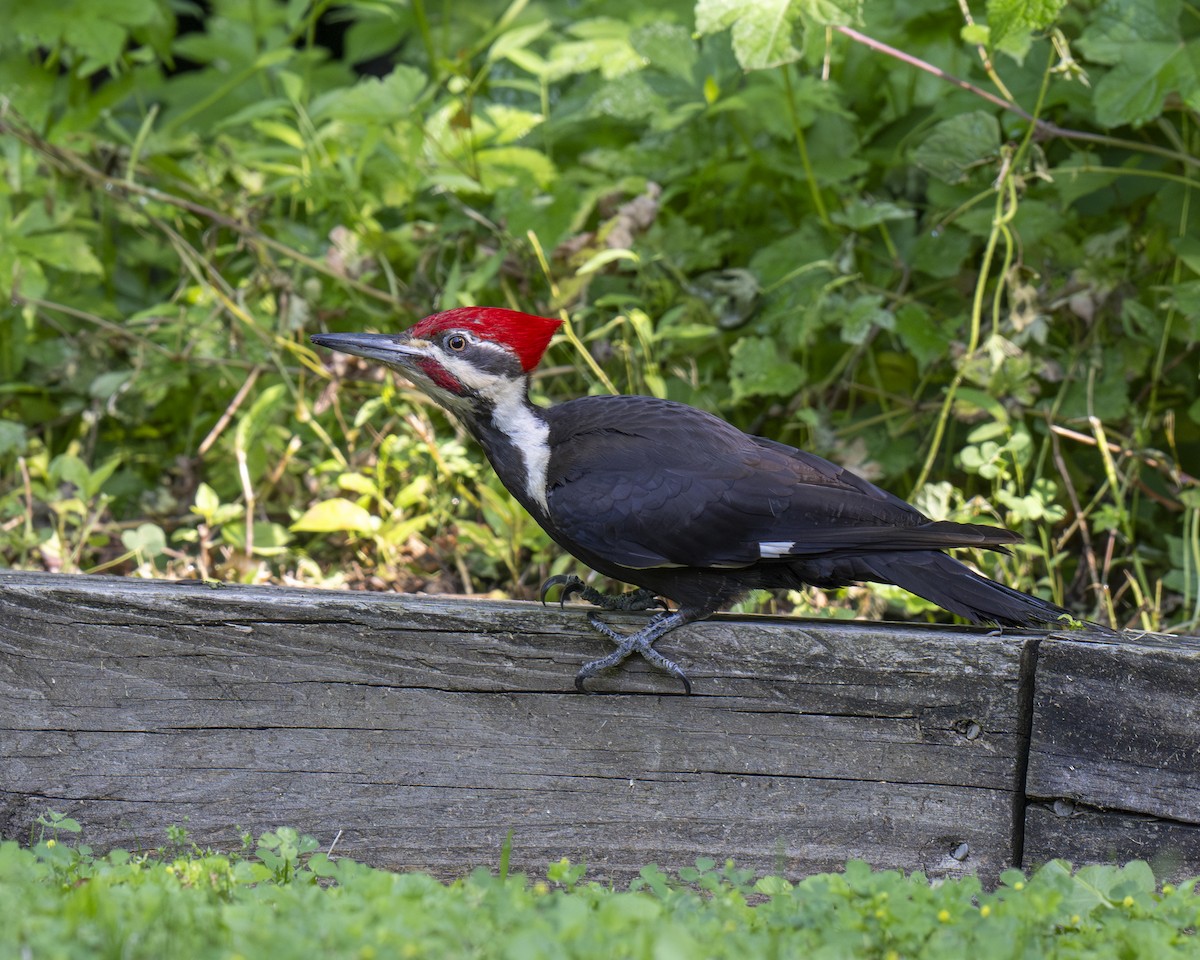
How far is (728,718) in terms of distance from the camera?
102 inches

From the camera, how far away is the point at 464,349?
9.90 feet

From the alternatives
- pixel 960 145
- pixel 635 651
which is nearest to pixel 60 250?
pixel 635 651

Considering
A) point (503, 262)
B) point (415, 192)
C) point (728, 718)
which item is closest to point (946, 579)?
point (728, 718)

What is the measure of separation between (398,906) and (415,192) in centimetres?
333

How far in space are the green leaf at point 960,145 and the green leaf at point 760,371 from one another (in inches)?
28.0

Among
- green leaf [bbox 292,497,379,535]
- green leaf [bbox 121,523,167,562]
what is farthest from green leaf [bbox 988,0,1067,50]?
green leaf [bbox 121,523,167,562]

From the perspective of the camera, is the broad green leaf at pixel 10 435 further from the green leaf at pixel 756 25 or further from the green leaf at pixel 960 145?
the green leaf at pixel 960 145

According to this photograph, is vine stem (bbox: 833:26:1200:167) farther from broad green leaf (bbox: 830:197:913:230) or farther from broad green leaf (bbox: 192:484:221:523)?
broad green leaf (bbox: 192:484:221:523)

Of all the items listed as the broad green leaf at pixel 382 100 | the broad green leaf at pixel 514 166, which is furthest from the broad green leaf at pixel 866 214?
the broad green leaf at pixel 382 100

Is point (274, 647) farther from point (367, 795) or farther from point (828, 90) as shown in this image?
Result: point (828, 90)

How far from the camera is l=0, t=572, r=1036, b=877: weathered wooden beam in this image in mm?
2543

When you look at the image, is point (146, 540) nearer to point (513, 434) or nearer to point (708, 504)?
point (513, 434)

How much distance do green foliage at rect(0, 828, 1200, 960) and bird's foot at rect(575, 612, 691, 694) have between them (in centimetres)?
45

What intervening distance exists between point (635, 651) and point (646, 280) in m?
1.92
